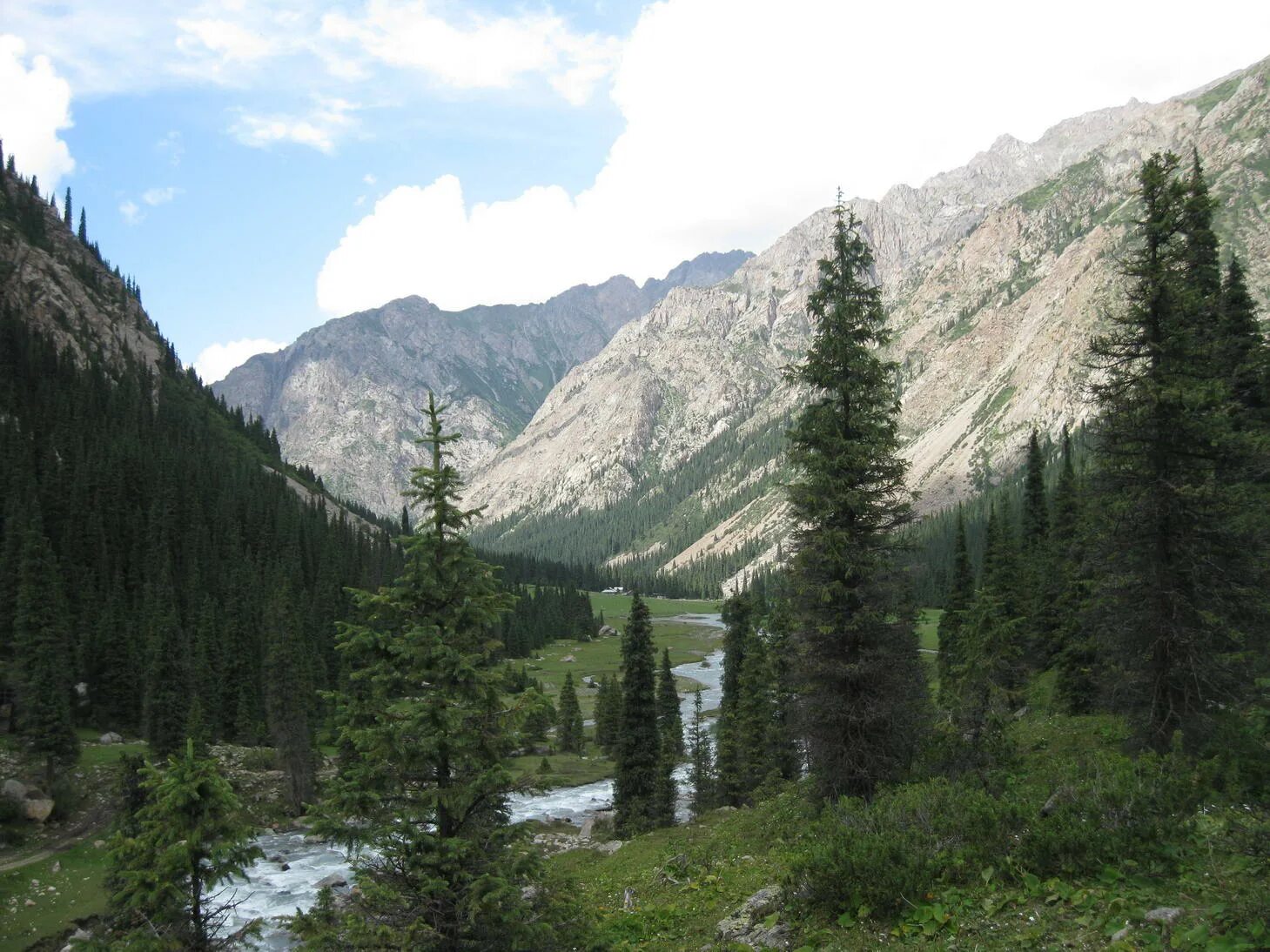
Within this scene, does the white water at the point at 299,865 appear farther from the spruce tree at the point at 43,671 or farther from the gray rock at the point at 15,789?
the spruce tree at the point at 43,671

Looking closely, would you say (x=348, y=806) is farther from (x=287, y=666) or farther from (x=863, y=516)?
(x=287, y=666)

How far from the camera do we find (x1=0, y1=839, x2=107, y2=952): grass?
1233 inches

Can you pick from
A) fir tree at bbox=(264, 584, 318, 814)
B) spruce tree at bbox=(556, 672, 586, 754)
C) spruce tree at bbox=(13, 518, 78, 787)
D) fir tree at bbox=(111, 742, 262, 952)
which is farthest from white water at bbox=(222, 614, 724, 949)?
spruce tree at bbox=(13, 518, 78, 787)

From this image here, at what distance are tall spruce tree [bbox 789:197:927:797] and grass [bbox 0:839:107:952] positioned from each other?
3191 centimetres

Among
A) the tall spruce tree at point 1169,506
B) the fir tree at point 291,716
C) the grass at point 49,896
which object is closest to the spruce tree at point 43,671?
the grass at point 49,896

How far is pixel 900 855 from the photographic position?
11344 millimetres

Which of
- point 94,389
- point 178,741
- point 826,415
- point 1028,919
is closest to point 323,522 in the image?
point 94,389

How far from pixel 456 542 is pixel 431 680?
251cm

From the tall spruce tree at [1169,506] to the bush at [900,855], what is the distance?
9702 millimetres

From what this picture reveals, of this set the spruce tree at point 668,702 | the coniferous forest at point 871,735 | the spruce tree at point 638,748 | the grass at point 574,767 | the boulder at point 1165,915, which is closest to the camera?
the boulder at point 1165,915

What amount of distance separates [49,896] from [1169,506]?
50.6m

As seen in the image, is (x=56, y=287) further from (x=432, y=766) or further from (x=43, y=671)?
(x=432, y=766)

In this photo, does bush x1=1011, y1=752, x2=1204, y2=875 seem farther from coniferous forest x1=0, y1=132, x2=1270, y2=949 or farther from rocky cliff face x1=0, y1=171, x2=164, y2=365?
rocky cliff face x1=0, y1=171, x2=164, y2=365

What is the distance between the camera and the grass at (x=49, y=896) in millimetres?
31328
